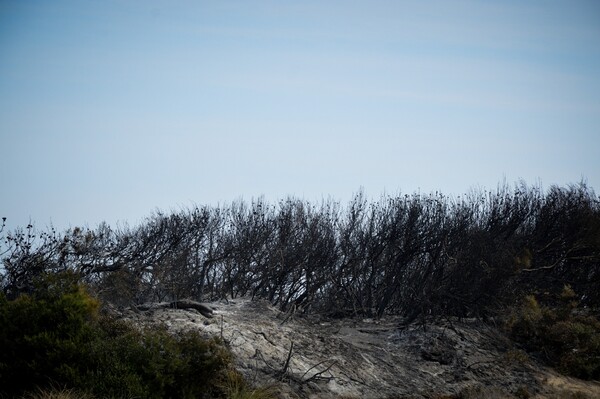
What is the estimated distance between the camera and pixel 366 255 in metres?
24.3

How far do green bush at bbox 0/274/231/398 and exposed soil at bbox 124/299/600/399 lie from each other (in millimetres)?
1380

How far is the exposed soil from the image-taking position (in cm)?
1223

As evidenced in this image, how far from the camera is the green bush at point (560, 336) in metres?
16.1

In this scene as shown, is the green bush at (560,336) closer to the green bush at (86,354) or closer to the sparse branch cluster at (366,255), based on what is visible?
the sparse branch cluster at (366,255)

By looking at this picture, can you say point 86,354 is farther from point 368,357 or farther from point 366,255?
point 366,255

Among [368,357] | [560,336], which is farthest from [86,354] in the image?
[560,336]

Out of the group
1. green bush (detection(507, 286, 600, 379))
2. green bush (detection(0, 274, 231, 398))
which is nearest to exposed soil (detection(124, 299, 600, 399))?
green bush (detection(507, 286, 600, 379))

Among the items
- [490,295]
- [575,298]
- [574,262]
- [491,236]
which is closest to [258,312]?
[490,295]

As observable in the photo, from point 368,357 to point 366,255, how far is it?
403 inches

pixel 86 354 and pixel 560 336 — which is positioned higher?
pixel 560 336

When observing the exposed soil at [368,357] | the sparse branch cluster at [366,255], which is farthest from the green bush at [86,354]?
the sparse branch cluster at [366,255]

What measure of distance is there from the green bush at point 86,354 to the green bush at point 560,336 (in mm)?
9509

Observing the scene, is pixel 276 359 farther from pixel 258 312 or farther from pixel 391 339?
pixel 391 339

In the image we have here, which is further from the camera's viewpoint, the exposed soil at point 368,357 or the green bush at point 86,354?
the exposed soil at point 368,357
